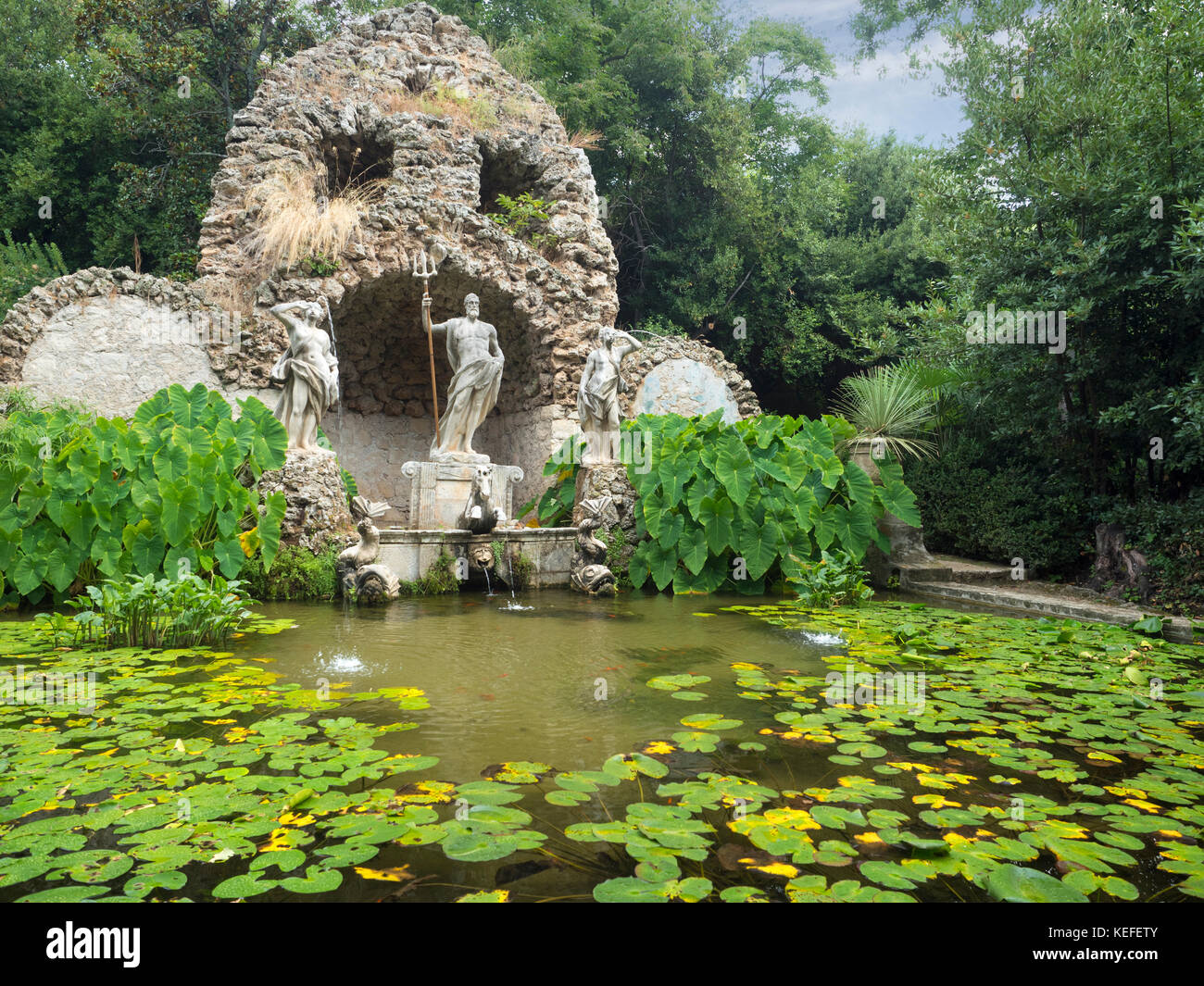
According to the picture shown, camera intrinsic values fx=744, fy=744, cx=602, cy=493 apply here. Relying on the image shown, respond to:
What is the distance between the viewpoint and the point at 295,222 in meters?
10.9

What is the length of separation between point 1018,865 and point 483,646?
3316 millimetres

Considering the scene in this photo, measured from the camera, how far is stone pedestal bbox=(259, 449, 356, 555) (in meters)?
6.83

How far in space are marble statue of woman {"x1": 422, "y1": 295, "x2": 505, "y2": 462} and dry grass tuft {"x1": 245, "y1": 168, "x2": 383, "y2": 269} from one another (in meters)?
3.36

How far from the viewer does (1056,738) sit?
2955 mm

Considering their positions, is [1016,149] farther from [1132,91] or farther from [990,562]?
[990,562]

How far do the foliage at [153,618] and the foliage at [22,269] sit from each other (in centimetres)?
1006

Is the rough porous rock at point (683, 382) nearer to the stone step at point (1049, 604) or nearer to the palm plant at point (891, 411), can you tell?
the palm plant at point (891, 411)

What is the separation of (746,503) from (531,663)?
3462 millimetres

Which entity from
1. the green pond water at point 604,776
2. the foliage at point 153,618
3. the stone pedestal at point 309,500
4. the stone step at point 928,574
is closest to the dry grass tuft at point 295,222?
the stone pedestal at point 309,500

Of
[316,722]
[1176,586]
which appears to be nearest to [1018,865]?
[316,722]

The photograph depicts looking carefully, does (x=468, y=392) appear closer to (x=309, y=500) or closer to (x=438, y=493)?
(x=438, y=493)

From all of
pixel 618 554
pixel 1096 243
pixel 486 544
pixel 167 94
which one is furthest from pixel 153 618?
pixel 167 94

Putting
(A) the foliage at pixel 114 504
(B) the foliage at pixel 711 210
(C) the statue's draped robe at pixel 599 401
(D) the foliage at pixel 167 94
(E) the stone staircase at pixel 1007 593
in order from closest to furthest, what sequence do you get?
(A) the foliage at pixel 114 504, (E) the stone staircase at pixel 1007 593, (C) the statue's draped robe at pixel 599 401, (D) the foliage at pixel 167 94, (B) the foliage at pixel 711 210

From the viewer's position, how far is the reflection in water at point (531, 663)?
2.89m
